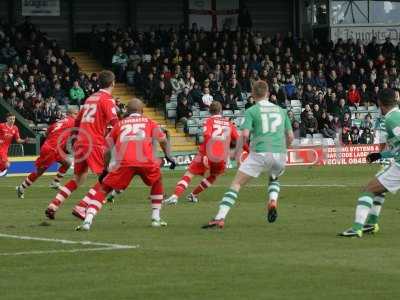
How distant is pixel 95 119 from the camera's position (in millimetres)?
17797

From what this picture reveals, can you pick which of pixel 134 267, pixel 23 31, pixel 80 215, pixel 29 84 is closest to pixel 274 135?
pixel 80 215

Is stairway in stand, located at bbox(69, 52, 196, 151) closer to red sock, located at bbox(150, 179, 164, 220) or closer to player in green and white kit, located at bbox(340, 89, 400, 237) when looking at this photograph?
red sock, located at bbox(150, 179, 164, 220)

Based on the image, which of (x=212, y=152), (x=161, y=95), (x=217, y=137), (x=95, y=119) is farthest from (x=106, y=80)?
(x=161, y=95)

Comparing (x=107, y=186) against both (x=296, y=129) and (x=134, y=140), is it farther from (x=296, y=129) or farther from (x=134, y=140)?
(x=296, y=129)

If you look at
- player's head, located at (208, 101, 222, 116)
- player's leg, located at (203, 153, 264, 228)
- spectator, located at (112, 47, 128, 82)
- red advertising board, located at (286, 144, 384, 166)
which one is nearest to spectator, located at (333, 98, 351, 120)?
red advertising board, located at (286, 144, 384, 166)

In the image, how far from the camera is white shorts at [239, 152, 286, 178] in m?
16.6

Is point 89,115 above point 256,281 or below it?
above

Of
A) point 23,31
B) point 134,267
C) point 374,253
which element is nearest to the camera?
point 134,267

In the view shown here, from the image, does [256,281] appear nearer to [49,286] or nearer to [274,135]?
[49,286]

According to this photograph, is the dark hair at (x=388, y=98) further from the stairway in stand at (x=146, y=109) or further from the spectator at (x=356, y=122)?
Result: the spectator at (x=356, y=122)

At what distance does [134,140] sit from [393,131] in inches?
136

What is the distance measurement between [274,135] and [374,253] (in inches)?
143

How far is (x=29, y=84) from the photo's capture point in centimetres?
3916

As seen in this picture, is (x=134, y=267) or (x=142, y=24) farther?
(x=142, y=24)
